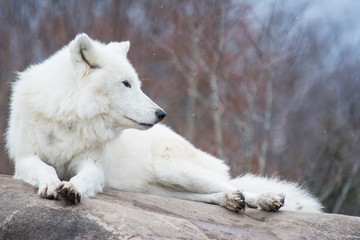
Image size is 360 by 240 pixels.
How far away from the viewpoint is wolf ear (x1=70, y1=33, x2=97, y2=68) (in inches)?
166

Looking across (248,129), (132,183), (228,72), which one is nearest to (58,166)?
(132,183)

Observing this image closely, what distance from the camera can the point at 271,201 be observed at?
4316 millimetres

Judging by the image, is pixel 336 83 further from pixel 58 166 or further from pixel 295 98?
pixel 58 166

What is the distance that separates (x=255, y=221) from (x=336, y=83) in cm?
833

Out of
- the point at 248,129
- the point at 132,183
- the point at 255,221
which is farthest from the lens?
the point at 248,129

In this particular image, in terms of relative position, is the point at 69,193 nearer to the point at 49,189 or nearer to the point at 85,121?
the point at 49,189

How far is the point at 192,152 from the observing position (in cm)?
508

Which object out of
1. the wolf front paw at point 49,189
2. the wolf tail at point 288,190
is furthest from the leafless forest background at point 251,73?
the wolf front paw at point 49,189

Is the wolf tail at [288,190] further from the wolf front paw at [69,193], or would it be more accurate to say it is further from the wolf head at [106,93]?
the wolf front paw at [69,193]

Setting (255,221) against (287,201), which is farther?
(287,201)

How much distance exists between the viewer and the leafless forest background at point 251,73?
1025 cm

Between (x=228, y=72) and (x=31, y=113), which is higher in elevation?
(x=228, y=72)

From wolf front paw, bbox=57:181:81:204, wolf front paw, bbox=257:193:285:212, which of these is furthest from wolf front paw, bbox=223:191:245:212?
wolf front paw, bbox=57:181:81:204

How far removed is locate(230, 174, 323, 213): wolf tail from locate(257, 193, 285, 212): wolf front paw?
49cm
